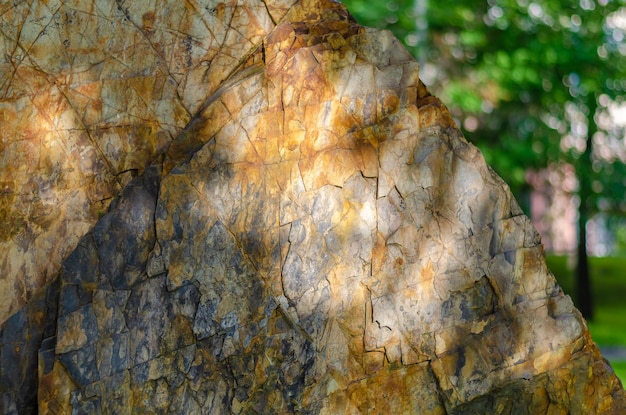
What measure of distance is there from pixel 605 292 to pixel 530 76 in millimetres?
6524

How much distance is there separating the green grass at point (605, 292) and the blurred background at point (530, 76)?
9 centimetres

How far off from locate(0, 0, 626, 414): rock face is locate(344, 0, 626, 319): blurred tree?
6574 mm

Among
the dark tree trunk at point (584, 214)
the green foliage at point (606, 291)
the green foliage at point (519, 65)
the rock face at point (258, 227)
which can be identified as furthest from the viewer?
Result: the green foliage at point (606, 291)

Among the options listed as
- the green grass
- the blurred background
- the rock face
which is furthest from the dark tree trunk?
the rock face

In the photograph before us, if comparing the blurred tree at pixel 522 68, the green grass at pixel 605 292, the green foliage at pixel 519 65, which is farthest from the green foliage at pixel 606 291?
the green foliage at pixel 519 65

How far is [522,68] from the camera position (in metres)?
10.0

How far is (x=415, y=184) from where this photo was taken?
10.9ft

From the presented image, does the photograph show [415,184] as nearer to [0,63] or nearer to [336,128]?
[336,128]

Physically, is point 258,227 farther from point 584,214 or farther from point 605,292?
point 605,292

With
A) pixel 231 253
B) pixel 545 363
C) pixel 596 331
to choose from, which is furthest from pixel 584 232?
pixel 231 253

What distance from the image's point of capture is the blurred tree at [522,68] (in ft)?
33.1

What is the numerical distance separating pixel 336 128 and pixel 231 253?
662 mm

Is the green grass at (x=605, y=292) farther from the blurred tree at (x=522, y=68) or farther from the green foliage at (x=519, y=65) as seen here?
the green foliage at (x=519, y=65)

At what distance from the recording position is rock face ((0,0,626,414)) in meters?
3.12
